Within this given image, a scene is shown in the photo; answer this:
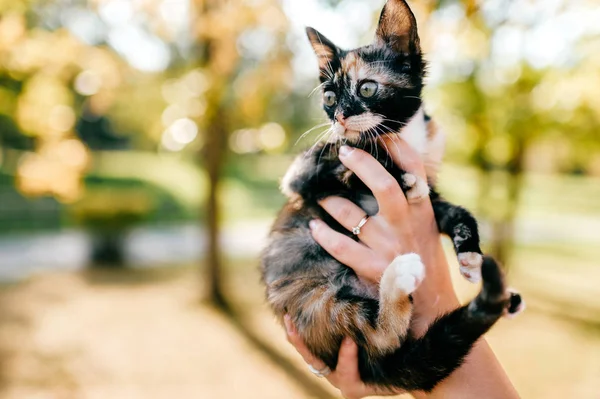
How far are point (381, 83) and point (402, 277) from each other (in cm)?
99

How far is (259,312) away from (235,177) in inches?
723

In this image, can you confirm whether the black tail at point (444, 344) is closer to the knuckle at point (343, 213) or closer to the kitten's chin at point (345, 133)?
the knuckle at point (343, 213)

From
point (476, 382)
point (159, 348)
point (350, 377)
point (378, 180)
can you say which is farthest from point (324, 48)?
point (159, 348)

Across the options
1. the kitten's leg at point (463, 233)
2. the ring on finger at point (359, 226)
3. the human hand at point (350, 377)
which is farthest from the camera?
the ring on finger at point (359, 226)

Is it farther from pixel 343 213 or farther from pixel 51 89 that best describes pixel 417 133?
pixel 51 89

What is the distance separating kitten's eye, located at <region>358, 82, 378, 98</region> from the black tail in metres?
1.05

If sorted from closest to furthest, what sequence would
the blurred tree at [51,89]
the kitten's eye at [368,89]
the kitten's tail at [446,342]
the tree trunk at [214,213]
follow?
the kitten's tail at [446,342]
the kitten's eye at [368,89]
the blurred tree at [51,89]
the tree trunk at [214,213]

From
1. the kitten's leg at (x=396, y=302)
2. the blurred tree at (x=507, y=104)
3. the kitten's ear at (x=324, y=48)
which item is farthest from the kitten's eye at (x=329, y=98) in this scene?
the blurred tree at (x=507, y=104)

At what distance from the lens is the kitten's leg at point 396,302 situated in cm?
212

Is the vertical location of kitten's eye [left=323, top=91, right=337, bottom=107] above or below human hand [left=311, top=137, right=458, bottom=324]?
above

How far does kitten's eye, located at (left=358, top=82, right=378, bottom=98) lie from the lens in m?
2.42

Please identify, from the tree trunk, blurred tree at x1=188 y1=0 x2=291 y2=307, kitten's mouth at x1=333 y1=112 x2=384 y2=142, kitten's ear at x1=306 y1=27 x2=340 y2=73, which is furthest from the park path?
kitten's ear at x1=306 y1=27 x2=340 y2=73

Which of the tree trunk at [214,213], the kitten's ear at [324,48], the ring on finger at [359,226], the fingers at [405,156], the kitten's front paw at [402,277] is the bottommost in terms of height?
the tree trunk at [214,213]

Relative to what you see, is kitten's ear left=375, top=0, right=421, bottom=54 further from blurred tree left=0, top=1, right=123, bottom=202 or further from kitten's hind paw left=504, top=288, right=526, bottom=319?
blurred tree left=0, top=1, right=123, bottom=202
